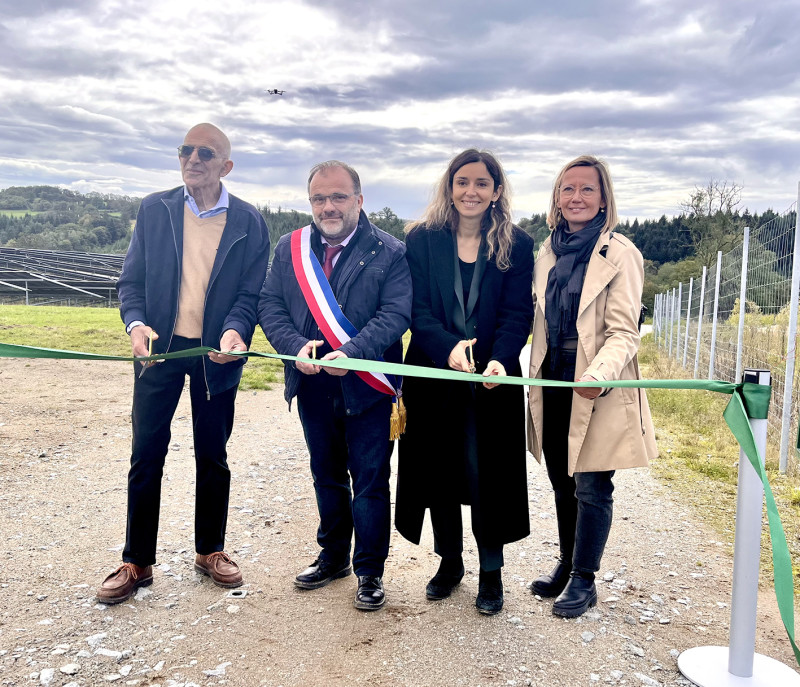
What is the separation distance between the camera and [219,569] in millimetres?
3783

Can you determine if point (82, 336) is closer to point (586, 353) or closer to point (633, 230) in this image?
point (586, 353)

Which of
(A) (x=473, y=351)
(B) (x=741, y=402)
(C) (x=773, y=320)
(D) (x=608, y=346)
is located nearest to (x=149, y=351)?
(A) (x=473, y=351)

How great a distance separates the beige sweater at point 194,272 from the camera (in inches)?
143

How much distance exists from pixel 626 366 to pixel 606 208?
83 cm

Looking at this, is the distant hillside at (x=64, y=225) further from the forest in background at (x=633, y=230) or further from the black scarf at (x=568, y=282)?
the black scarf at (x=568, y=282)

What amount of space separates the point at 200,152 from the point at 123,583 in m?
2.37

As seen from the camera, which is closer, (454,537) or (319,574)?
(454,537)

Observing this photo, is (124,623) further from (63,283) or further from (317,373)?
(63,283)

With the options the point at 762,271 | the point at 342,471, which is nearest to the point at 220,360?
the point at 342,471

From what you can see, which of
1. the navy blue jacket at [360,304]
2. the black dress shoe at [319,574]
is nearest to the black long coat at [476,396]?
the navy blue jacket at [360,304]

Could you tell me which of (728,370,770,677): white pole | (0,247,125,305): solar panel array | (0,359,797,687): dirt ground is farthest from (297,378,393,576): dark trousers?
(0,247,125,305): solar panel array

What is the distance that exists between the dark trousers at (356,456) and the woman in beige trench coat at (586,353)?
2.78 ft

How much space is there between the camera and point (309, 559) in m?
4.21

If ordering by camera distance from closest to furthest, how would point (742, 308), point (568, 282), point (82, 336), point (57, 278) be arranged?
point (568, 282), point (742, 308), point (82, 336), point (57, 278)
